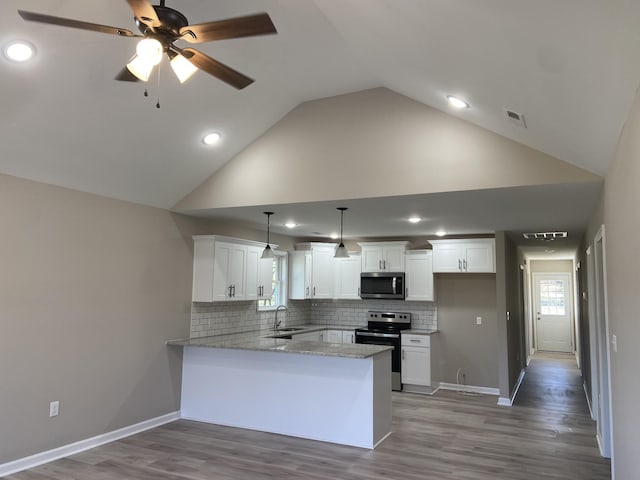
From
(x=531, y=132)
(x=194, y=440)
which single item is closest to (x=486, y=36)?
(x=531, y=132)

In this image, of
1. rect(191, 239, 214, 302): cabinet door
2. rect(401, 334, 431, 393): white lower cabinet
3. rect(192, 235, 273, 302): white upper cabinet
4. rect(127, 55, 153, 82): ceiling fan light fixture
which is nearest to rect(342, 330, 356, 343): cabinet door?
rect(401, 334, 431, 393): white lower cabinet

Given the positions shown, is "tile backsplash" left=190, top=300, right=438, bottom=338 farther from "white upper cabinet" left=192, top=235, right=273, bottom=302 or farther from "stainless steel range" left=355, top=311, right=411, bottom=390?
"white upper cabinet" left=192, top=235, right=273, bottom=302

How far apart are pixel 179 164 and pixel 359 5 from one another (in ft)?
8.79

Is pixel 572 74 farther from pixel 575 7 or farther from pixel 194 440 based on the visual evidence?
pixel 194 440

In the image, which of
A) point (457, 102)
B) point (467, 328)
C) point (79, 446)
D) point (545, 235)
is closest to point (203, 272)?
point (79, 446)

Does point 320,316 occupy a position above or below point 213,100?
below

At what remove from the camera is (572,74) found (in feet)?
7.63

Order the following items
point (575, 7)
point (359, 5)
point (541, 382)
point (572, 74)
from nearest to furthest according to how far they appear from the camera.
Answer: point (575, 7) < point (572, 74) < point (359, 5) < point (541, 382)

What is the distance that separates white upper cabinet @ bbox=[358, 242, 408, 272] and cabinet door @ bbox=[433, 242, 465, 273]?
1.81 feet

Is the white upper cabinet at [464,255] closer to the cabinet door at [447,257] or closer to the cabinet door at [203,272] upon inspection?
the cabinet door at [447,257]

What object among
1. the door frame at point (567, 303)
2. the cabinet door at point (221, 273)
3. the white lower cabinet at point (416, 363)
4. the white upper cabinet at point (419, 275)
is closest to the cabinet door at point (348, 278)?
the white upper cabinet at point (419, 275)

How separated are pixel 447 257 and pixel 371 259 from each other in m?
1.27

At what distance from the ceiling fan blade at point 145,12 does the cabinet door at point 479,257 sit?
581cm

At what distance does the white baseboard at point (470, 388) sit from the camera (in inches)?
279
